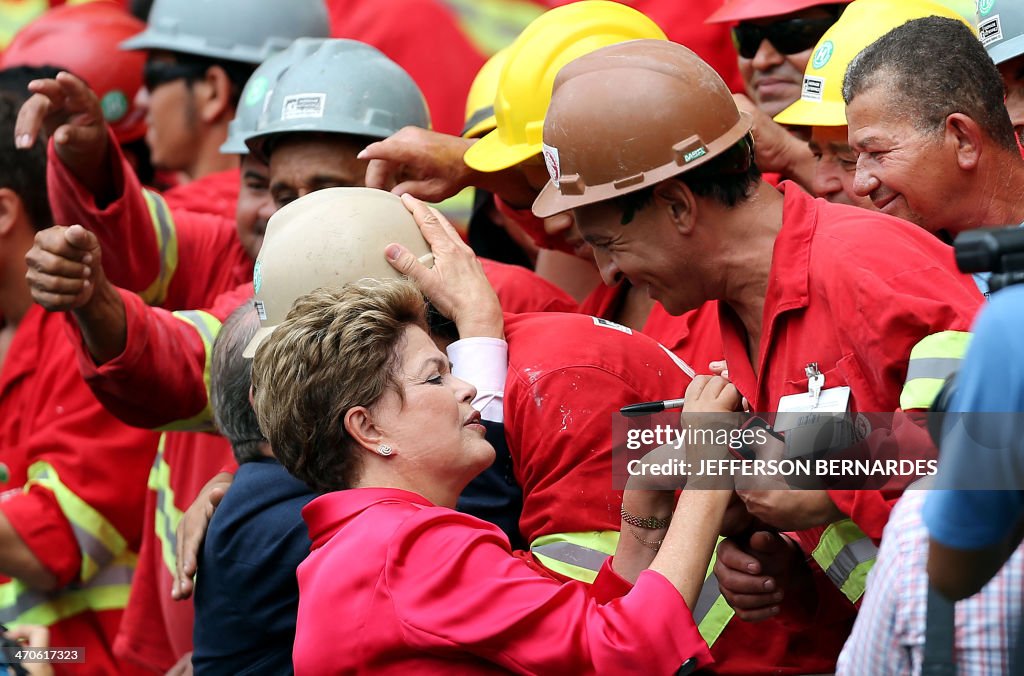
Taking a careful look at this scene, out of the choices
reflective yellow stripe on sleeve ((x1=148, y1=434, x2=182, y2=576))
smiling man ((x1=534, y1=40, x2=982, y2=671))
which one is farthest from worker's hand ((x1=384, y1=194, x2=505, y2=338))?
reflective yellow stripe on sleeve ((x1=148, y1=434, x2=182, y2=576))

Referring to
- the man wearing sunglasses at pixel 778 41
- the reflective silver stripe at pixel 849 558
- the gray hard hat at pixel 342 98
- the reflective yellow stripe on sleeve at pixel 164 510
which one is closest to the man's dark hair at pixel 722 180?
the reflective silver stripe at pixel 849 558

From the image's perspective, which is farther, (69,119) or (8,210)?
(8,210)

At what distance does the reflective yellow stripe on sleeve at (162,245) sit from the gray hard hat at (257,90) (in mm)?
362

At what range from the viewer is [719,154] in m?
A: 3.51

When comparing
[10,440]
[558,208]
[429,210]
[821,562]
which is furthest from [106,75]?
[821,562]

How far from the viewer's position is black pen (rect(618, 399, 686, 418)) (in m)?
3.36

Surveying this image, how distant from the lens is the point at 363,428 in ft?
11.1

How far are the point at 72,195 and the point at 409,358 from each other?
2.23 metres

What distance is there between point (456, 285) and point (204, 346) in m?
1.39

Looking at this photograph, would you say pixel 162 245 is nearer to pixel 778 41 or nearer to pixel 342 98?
pixel 342 98

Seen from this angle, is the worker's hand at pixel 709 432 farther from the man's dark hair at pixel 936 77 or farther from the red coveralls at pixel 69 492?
the red coveralls at pixel 69 492

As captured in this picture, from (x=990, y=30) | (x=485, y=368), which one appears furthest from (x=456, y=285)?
(x=990, y=30)

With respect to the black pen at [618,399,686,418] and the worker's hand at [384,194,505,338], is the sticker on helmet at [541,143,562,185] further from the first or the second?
the black pen at [618,399,686,418]

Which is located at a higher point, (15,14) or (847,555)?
(847,555)
